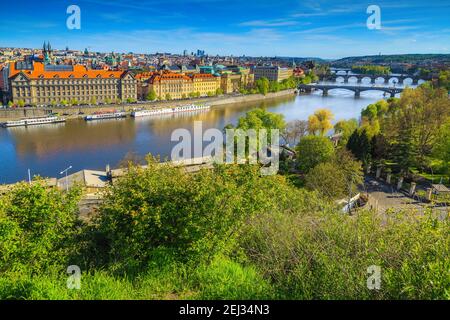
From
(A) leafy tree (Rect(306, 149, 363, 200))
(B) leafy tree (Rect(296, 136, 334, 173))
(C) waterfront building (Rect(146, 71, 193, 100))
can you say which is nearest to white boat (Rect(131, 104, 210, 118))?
(C) waterfront building (Rect(146, 71, 193, 100))

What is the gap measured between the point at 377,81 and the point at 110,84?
4964 cm

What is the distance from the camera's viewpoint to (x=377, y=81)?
2525 inches

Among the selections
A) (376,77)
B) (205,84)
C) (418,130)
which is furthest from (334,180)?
(376,77)

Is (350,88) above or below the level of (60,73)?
below

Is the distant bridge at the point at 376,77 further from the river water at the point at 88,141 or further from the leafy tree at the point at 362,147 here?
the leafy tree at the point at 362,147

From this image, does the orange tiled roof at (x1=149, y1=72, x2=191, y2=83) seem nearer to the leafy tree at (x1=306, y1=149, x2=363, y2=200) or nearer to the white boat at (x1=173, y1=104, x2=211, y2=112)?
the white boat at (x1=173, y1=104, x2=211, y2=112)

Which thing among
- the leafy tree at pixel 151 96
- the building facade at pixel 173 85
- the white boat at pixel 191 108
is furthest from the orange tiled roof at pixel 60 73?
the white boat at pixel 191 108

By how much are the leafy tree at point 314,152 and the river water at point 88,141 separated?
6.07 metres

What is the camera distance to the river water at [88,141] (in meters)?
14.3

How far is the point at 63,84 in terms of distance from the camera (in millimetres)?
27047

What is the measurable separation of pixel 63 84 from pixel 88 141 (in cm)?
1114

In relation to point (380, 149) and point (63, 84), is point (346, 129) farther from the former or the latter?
point (63, 84)
